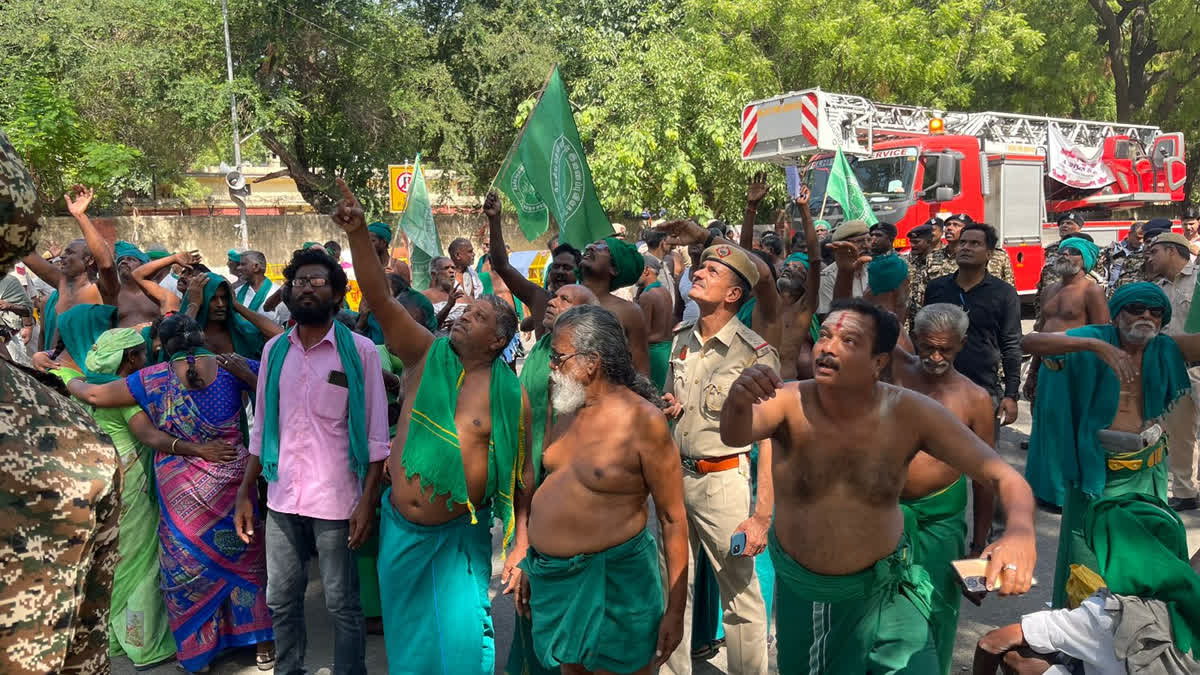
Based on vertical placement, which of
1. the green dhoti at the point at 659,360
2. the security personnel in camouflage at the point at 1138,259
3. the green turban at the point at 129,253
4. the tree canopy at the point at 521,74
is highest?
the tree canopy at the point at 521,74

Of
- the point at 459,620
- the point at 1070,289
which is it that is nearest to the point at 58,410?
the point at 459,620

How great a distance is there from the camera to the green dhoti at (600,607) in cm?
335

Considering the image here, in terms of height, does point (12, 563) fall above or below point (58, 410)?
below

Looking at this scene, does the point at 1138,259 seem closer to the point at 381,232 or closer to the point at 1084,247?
the point at 1084,247

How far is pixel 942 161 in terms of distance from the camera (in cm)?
1324

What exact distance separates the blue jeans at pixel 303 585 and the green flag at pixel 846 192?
21.4 ft

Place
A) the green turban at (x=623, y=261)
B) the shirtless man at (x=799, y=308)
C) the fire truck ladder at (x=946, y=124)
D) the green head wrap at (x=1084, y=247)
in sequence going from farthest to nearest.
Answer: the fire truck ladder at (x=946, y=124)
the green head wrap at (x=1084, y=247)
the shirtless man at (x=799, y=308)
the green turban at (x=623, y=261)

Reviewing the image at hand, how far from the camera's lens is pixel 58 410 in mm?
1456

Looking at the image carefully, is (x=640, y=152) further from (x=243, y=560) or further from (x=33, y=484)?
(x=33, y=484)

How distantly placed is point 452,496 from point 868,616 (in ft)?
5.41

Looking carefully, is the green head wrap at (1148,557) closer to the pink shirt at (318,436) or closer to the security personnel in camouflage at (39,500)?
the security personnel in camouflage at (39,500)

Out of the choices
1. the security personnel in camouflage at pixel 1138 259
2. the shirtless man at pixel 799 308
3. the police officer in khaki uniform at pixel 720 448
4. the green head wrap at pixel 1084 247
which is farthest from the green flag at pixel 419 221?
the security personnel in camouflage at pixel 1138 259

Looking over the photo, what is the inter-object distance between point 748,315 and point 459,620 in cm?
212

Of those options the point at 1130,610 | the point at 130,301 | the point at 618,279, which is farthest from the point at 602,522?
the point at 130,301
